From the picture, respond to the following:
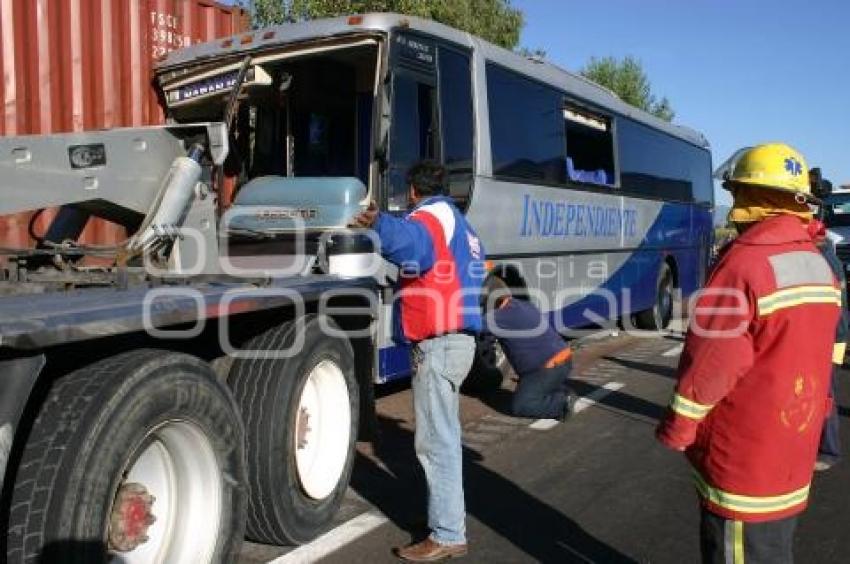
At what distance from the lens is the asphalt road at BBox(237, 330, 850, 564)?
4.49m

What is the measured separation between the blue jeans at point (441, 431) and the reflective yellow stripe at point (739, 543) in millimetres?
1840

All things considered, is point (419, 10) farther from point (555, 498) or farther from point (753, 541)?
point (753, 541)

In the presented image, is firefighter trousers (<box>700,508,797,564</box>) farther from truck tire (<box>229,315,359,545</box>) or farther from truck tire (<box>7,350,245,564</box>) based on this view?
truck tire (<box>229,315,359,545</box>)

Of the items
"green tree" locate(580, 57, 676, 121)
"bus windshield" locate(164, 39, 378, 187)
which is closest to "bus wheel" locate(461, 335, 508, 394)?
"bus windshield" locate(164, 39, 378, 187)

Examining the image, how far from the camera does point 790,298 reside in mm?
2549

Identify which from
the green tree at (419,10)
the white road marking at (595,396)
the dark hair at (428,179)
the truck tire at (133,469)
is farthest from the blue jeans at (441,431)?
the green tree at (419,10)

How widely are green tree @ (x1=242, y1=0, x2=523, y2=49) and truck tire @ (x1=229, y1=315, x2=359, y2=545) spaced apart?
10.6 m

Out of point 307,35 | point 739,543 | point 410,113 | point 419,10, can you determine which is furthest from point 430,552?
point 419,10

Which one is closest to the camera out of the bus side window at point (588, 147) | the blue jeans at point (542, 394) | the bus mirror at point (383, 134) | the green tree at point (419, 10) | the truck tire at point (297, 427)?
the truck tire at point (297, 427)

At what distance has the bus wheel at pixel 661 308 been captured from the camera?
12961 millimetres

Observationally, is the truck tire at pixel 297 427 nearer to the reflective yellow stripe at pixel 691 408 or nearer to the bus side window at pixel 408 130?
the bus side window at pixel 408 130

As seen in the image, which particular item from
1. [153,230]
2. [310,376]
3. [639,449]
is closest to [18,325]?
[153,230]

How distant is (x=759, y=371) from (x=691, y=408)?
23cm

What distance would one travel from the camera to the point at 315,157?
7066 millimetres
